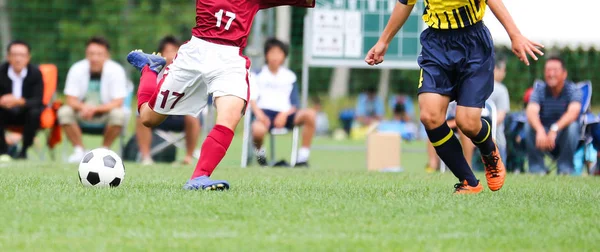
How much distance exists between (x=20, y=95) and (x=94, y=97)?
1018mm

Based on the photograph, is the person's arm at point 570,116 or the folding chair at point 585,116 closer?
the person's arm at point 570,116

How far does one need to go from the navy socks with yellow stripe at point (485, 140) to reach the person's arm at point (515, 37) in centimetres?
75

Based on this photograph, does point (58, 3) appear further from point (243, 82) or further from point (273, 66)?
point (243, 82)

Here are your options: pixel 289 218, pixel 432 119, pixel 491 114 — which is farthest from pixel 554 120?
pixel 289 218

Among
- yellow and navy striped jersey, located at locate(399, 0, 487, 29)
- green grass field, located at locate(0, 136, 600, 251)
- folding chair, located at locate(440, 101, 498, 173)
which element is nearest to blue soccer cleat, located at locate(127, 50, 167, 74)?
green grass field, located at locate(0, 136, 600, 251)

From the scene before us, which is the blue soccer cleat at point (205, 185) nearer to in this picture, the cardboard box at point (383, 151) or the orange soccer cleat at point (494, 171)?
the orange soccer cleat at point (494, 171)

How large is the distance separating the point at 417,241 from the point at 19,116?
9.72 m

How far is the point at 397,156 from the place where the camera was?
13.2 m

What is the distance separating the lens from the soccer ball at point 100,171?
22.4 feet

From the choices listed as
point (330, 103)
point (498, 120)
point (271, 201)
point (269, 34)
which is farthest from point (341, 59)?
point (330, 103)

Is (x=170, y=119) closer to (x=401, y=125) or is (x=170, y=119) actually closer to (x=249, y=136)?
(x=249, y=136)

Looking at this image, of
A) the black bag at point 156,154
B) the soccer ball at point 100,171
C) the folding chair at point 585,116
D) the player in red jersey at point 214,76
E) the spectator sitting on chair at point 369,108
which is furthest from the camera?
the spectator sitting on chair at point 369,108

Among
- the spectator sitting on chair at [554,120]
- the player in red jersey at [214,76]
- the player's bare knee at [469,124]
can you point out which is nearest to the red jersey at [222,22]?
the player in red jersey at [214,76]

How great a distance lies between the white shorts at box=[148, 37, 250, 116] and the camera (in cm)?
690
